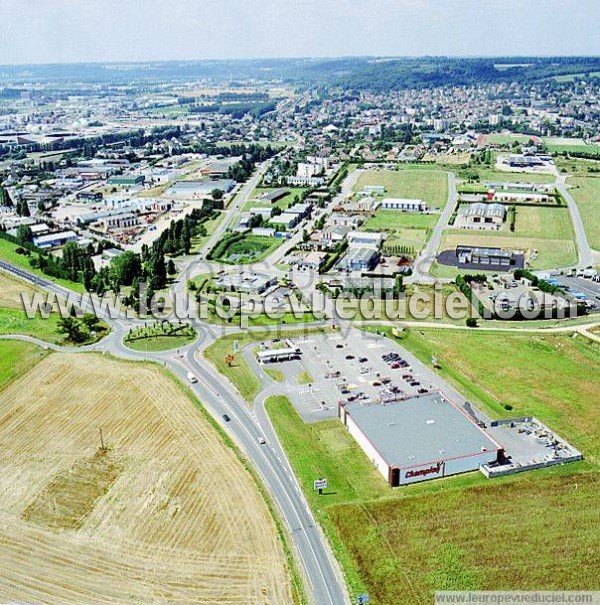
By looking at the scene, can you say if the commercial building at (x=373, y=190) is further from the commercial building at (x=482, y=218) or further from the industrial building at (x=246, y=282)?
the industrial building at (x=246, y=282)

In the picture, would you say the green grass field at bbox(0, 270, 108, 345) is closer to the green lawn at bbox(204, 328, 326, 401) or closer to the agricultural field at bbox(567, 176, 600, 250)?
the green lawn at bbox(204, 328, 326, 401)

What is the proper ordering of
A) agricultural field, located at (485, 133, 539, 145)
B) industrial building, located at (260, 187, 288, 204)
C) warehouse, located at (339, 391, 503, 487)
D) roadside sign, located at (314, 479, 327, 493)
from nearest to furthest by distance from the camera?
roadside sign, located at (314, 479, 327, 493) < warehouse, located at (339, 391, 503, 487) < industrial building, located at (260, 187, 288, 204) < agricultural field, located at (485, 133, 539, 145)

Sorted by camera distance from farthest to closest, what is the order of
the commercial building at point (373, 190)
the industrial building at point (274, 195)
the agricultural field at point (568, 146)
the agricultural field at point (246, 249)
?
the agricultural field at point (568, 146)
the commercial building at point (373, 190)
the industrial building at point (274, 195)
the agricultural field at point (246, 249)

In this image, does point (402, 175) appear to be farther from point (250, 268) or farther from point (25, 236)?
point (25, 236)

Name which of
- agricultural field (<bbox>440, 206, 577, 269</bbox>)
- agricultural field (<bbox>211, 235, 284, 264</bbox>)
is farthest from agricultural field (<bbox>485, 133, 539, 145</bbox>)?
agricultural field (<bbox>211, 235, 284, 264</bbox>)

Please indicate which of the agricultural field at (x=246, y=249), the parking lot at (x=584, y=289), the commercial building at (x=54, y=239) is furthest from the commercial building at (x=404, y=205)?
the commercial building at (x=54, y=239)

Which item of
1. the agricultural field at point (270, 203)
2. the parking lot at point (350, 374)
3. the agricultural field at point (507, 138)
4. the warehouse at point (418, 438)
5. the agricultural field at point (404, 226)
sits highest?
the agricultural field at point (507, 138)

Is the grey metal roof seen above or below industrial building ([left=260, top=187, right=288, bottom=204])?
above
